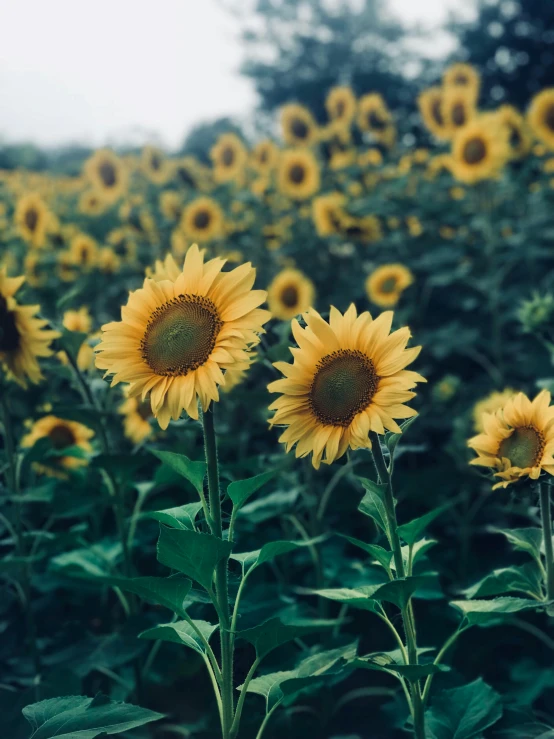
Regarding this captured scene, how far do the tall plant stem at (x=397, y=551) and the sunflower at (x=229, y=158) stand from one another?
482 cm

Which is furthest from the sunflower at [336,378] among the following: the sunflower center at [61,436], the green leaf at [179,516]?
the sunflower center at [61,436]

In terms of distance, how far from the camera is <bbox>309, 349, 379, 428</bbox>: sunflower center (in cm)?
119

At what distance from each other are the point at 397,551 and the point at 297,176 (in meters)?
4.06

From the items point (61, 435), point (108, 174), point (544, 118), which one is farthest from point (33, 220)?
point (544, 118)

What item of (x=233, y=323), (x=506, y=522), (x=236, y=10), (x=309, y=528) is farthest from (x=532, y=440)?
(x=236, y=10)

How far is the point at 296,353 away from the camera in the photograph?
4.01 feet

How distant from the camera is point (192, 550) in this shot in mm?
A: 1102

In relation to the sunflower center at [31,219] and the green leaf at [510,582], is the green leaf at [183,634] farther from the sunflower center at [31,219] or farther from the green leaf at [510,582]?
the sunflower center at [31,219]

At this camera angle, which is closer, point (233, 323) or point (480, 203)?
point (233, 323)

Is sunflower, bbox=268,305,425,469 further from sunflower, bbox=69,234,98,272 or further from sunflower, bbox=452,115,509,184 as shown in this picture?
sunflower, bbox=69,234,98,272

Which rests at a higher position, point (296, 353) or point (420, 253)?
point (420, 253)

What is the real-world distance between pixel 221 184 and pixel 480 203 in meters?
2.76

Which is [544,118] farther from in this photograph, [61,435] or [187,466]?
[187,466]

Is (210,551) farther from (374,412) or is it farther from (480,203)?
(480,203)
